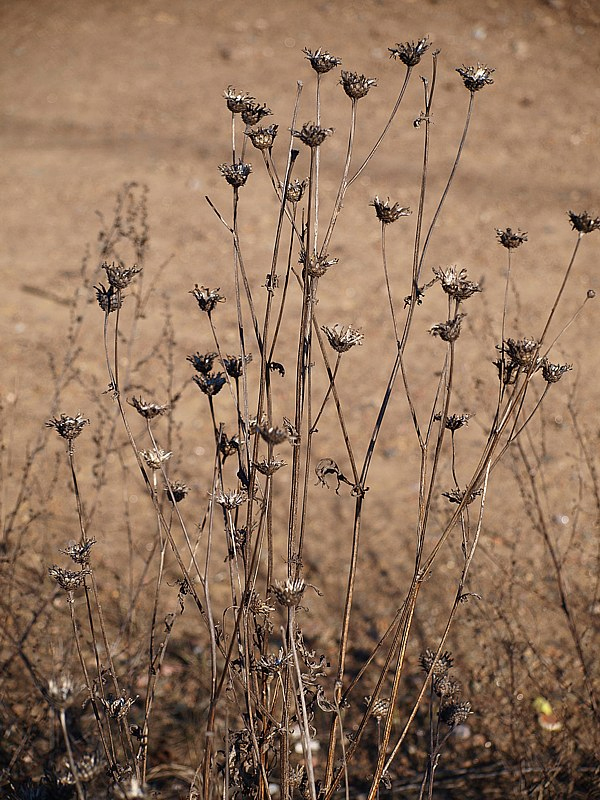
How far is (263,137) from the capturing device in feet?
5.39

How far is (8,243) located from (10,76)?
161 inches

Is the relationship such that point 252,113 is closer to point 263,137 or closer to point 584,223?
point 263,137

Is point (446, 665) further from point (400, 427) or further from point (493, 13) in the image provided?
point (493, 13)

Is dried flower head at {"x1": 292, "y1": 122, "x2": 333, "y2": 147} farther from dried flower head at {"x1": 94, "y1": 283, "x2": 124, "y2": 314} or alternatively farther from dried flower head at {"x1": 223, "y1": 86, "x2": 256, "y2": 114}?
dried flower head at {"x1": 94, "y1": 283, "x2": 124, "y2": 314}

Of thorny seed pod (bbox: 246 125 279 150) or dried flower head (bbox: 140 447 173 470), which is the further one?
thorny seed pod (bbox: 246 125 279 150)

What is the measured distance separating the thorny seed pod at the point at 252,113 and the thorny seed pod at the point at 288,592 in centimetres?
94

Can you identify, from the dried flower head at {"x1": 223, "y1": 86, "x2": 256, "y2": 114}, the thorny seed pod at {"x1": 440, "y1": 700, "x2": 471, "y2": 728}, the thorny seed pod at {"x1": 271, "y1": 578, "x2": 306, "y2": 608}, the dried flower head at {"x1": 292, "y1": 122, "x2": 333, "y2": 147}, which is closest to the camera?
the thorny seed pod at {"x1": 271, "y1": 578, "x2": 306, "y2": 608}

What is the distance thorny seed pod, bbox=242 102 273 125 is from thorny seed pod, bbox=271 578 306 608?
938mm

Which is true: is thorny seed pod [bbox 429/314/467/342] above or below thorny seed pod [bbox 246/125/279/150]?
below

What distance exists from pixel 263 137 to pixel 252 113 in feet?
0.20

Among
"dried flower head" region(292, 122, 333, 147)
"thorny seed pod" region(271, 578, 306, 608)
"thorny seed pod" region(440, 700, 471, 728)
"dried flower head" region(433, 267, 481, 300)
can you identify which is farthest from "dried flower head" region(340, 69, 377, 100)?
"thorny seed pod" region(440, 700, 471, 728)

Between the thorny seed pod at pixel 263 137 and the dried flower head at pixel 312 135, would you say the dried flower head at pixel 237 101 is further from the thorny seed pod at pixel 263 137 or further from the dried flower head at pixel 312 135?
the dried flower head at pixel 312 135

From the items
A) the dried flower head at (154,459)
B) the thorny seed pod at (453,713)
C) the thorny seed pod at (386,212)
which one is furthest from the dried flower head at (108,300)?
the thorny seed pod at (453,713)

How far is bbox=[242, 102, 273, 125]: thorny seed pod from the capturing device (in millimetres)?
1638
